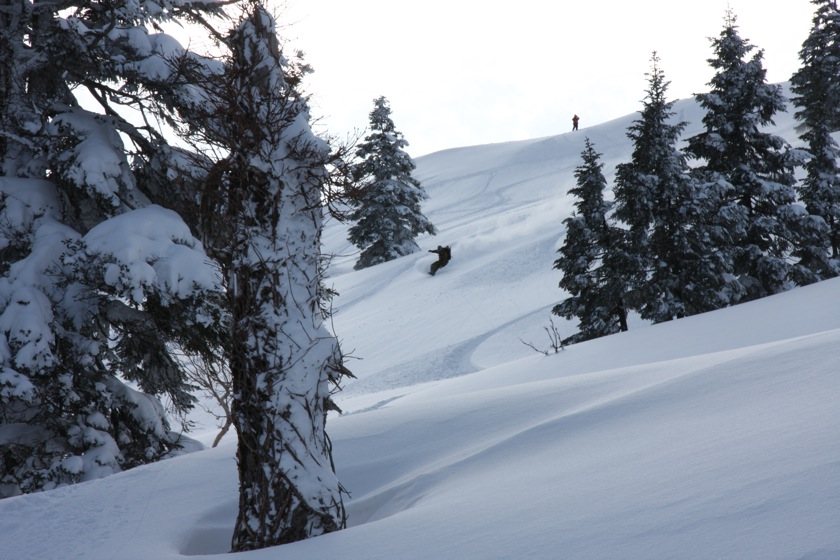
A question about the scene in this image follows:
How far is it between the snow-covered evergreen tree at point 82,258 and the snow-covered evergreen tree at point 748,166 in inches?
586

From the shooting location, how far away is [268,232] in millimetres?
4598

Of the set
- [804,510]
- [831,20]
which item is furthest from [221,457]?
[831,20]

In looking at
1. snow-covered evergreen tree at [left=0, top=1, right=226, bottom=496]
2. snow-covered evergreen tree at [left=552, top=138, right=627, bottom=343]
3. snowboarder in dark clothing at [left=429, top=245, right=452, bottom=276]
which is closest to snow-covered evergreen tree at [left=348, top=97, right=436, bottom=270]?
snowboarder in dark clothing at [left=429, top=245, right=452, bottom=276]

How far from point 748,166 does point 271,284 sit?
1766 centimetres

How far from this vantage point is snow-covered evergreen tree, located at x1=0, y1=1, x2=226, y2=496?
25.0 feet

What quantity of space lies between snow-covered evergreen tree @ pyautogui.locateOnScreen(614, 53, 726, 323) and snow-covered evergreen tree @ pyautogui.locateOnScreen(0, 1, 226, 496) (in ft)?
40.6

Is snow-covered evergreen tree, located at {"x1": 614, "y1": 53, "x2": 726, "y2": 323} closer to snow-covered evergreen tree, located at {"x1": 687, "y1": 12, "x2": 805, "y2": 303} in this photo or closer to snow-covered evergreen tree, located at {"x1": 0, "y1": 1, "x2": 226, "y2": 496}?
snow-covered evergreen tree, located at {"x1": 687, "y1": 12, "x2": 805, "y2": 303}

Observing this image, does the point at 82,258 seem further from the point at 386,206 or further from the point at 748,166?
the point at 386,206

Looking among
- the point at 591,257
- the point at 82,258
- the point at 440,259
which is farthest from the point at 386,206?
the point at 82,258

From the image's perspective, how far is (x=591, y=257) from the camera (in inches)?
720

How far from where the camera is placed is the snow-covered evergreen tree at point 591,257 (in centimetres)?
1792

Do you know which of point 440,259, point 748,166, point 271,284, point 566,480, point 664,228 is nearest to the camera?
point 566,480

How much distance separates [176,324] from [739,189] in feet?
53.9

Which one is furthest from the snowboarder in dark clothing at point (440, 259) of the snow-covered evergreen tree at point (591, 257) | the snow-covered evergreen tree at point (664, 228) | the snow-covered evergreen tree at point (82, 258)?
the snow-covered evergreen tree at point (82, 258)
